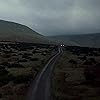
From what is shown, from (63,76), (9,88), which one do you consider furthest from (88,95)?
(63,76)

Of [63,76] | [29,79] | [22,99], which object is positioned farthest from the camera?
[63,76]

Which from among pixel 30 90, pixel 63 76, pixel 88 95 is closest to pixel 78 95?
pixel 88 95

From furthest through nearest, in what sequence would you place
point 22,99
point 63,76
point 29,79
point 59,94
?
1. point 63,76
2. point 29,79
3. point 59,94
4. point 22,99

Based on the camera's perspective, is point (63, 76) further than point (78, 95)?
Yes

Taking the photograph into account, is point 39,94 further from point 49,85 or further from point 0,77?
point 0,77

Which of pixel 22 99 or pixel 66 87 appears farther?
pixel 66 87

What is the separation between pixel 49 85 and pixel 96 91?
847 centimetres

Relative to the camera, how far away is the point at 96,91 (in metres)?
42.1

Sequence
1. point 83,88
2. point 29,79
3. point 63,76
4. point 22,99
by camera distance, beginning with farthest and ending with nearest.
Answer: point 63,76
point 29,79
point 83,88
point 22,99

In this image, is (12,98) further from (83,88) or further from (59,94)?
(83,88)

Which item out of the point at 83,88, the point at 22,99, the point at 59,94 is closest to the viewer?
the point at 22,99

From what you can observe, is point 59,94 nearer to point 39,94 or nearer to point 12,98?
point 39,94

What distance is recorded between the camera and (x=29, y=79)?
52219 mm

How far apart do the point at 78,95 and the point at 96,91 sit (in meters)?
4.03
